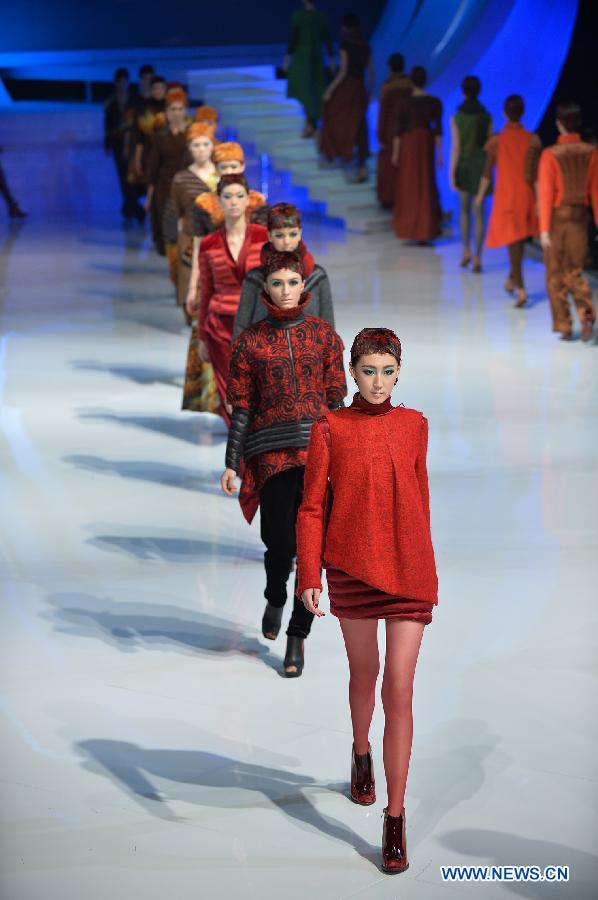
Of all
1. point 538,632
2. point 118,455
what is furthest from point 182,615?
point 118,455

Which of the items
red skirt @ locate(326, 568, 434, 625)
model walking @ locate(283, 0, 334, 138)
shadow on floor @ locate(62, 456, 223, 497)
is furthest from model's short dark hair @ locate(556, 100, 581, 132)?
model walking @ locate(283, 0, 334, 138)

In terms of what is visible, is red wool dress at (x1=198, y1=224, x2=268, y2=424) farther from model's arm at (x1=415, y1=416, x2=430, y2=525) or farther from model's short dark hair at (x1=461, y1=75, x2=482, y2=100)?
model's short dark hair at (x1=461, y1=75, x2=482, y2=100)

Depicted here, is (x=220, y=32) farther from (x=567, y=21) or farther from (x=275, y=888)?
(x=275, y=888)

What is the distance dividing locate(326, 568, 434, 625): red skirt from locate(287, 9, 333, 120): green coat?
52.9 feet

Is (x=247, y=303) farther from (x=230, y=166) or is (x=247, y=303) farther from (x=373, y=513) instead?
(x=373, y=513)

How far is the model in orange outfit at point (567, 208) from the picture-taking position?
1071 cm

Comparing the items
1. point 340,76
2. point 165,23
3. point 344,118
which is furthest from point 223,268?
point 165,23

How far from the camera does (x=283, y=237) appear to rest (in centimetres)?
557

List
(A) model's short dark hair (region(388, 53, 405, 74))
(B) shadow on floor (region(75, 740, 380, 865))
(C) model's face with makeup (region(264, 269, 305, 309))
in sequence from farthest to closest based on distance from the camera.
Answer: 1. (A) model's short dark hair (region(388, 53, 405, 74))
2. (C) model's face with makeup (region(264, 269, 305, 309))
3. (B) shadow on floor (region(75, 740, 380, 865))

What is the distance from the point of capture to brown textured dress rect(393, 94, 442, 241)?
16609mm

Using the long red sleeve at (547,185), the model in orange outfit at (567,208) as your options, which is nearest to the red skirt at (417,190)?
the model in orange outfit at (567,208)

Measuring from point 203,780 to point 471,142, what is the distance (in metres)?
11.4

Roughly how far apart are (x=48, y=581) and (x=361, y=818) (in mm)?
2427

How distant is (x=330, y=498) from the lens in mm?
3834
